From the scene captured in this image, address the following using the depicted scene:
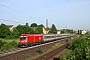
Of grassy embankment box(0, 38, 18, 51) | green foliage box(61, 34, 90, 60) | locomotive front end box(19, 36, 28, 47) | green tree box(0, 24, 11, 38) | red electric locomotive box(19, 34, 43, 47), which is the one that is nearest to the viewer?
green foliage box(61, 34, 90, 60)

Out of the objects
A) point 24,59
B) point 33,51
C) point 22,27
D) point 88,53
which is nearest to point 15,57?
point 24,59

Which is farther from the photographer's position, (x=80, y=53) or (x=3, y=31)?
(x=3, y=31)

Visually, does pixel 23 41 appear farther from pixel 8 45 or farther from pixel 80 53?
pixel 80 53

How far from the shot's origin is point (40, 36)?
1737 inches

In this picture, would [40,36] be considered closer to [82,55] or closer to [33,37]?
[33,37]

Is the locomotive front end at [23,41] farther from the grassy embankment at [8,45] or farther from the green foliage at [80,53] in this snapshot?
the green foliage at [80,53]

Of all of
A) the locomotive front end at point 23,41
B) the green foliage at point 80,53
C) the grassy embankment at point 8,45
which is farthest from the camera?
the grassy embankment at point 8,45

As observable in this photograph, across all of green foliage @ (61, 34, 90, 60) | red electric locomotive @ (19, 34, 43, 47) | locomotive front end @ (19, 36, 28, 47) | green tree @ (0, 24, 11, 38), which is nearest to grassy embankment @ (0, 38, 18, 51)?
locomotive front end @ (19, 36, 28, 47)

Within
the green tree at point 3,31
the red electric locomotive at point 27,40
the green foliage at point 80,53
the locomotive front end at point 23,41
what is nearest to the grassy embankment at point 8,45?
the locomotive front end at point 23,41

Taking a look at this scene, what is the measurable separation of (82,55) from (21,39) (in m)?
27.7

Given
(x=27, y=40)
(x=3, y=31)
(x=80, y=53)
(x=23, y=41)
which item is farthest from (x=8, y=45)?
(x=3, y=31)

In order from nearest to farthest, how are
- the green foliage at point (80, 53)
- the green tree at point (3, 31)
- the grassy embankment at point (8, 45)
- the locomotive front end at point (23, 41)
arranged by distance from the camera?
the green foliage at point (80, 53)
the locomotive front end at point (23, 41)
the grassy embankment at point (8, 45)
the green tree at point (3, 31)

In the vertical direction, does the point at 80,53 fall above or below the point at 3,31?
below

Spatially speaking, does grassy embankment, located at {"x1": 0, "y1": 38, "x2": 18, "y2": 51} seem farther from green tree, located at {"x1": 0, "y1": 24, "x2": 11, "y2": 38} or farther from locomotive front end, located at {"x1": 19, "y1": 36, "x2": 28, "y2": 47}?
green tree, located at {"x1": 0, "y1": 24, "x2": 11, "y2": 38}
